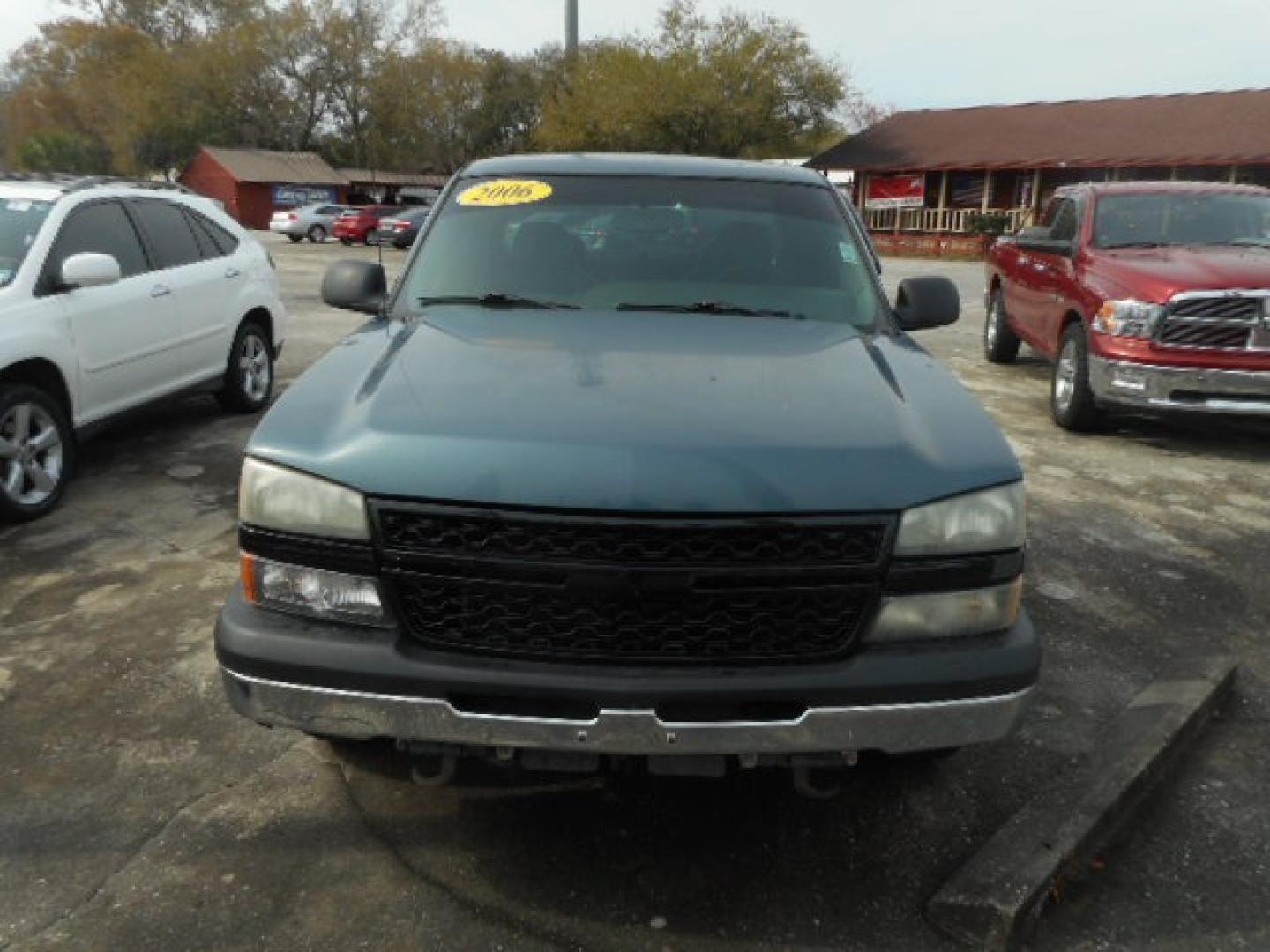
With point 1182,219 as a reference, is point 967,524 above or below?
below

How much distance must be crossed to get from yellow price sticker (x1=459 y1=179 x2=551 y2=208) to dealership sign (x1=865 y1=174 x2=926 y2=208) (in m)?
42.3

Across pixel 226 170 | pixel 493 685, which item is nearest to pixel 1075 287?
pixel 493 685

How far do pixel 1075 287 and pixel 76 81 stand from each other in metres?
87.2

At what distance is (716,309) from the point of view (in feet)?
11.6

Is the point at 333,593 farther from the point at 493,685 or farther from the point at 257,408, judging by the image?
the point at 257,408

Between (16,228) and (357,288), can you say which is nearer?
(357,288)

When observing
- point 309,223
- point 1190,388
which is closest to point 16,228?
point 1190,388

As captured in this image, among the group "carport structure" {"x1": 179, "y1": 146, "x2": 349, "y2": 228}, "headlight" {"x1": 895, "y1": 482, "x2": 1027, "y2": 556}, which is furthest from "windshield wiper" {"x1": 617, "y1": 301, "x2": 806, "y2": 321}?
"carport structure" {"x1": 179, "y1": 146, "x2": 349, "y2": 228}

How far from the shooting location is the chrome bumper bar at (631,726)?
89.2 inches

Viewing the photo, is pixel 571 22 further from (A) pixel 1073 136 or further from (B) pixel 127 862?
(A) pixel 1073 136

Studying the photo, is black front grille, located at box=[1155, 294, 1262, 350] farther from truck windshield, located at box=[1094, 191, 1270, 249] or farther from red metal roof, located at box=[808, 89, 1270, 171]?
red metal roof, located at box=[808, 89, 1270, 171]

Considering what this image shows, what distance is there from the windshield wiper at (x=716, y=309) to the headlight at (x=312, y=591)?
1.50 meters

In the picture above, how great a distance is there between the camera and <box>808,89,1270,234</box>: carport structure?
3694 centimetres

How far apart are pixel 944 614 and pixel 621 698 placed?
2.49ft
